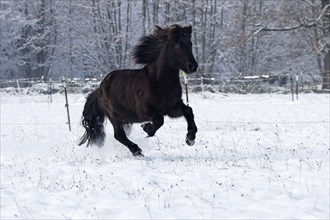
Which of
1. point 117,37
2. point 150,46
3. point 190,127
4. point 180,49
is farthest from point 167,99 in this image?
point 117,37

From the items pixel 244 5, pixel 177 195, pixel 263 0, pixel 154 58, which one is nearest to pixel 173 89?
pixel 154 58

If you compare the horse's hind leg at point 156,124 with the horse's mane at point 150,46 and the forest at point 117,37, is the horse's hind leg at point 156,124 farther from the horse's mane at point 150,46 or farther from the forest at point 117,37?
the forest at point 117,37

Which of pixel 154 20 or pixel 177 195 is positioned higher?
pixel 154 20

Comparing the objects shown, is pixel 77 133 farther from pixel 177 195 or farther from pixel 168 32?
pixel 177 195

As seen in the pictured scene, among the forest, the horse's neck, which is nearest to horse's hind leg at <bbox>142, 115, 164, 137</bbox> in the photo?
the horse's neck

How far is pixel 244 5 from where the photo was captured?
34344 mm

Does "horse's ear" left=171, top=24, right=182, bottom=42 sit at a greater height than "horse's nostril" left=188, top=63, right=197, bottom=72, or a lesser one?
greater

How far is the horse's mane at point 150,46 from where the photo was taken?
25.4ft

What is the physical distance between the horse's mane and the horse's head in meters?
0.26

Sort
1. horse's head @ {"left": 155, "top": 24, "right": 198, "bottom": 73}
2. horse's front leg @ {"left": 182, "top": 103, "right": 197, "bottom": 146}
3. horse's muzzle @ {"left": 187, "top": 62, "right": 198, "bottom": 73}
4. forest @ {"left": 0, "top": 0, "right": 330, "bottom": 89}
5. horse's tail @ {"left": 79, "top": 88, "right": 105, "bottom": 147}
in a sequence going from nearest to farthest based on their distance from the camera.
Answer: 1. horse's muzzle @ {"left": 187, "top": 62, "right": 198, "bottom": 73}
2. horse's head @ {"left": 155, "top": 24, "right": 198, "bottom": 73}
3. horse's front leg @ {"left": 182, "top": 103, "right": 197, "bottom": 146}
4. horse's tail @ {"left": 79, "top": 88, "right": 105, "bottom": 147}
5. forest @ {"left": 0, "top": 0, "right": 330, "bottom": 89}

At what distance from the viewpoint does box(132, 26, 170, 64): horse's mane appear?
25.4 ft

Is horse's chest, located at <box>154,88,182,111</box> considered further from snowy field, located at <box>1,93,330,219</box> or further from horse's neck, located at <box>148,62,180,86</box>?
snowy field, located at <box>1,93,330,219</box>

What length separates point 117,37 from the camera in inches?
1355

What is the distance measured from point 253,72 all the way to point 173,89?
30416mm
